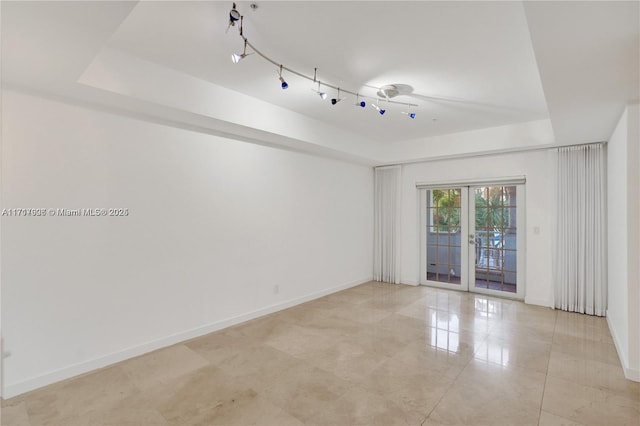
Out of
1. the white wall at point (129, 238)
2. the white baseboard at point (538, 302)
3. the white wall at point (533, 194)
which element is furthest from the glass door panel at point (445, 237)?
the white wall at point (129, 238)

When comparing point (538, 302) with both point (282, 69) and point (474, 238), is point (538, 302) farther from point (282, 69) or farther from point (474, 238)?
point (282, 69)

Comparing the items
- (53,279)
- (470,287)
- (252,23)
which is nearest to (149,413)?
(53,279)

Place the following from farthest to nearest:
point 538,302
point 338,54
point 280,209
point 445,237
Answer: point 445,237 → point 538,302 → point 280,209 → point 338,54

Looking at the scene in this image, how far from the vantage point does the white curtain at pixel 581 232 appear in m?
4.57

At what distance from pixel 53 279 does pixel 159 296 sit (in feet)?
3.17

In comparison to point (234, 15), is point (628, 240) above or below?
below

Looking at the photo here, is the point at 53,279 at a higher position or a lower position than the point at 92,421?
higher

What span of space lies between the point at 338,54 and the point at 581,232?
4.40m

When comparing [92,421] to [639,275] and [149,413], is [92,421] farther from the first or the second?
[639,275]

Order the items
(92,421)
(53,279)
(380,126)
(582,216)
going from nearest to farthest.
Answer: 1. (92,421)
2. (53,279)
3. (582,216)
4. (380,126)

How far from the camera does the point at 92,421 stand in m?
2.36

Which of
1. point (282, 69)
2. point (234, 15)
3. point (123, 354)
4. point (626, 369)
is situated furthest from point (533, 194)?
point (123, 354)

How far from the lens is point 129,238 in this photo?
11.0ft

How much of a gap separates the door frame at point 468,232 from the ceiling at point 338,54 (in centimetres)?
149
